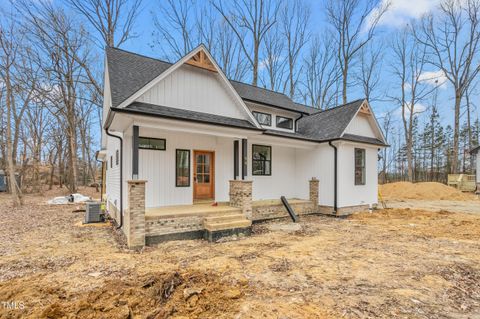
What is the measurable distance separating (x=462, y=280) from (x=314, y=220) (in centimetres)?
531

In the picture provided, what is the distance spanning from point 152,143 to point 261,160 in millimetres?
4582

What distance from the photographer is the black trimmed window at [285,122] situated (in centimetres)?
1128

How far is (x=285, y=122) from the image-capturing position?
1145 cm

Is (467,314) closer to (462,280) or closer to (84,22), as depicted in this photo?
(462,280)

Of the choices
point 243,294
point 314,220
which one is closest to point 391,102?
point 314,220

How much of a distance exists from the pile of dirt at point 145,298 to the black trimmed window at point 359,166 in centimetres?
881

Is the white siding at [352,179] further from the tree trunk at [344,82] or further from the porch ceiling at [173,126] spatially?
the tree trunk at [344,82]

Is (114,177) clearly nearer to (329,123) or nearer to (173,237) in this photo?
(173,237)

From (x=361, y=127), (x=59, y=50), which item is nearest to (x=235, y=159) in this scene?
(x=361, y=127)

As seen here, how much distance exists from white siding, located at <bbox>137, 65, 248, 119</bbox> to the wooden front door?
1.66 meters

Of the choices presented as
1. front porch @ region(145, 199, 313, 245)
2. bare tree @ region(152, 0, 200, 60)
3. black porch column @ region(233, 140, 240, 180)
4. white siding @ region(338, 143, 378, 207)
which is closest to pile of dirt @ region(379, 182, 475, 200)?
white siding @ region(338, 143, 378, 207)

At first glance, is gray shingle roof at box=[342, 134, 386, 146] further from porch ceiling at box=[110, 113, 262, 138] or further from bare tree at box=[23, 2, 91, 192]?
bare tree at box=[23, 2, 91, 192]

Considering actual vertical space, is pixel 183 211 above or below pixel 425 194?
above

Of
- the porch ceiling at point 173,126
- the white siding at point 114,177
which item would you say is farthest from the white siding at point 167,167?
the white siding at point 114,177
